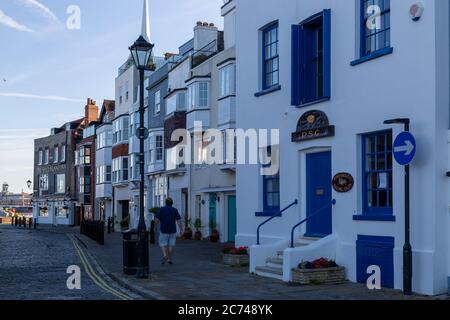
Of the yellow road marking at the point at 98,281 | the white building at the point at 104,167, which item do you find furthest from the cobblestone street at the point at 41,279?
the white building at the point at 104,167

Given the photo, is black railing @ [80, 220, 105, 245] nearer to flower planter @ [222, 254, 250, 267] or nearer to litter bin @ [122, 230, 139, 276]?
flower planter @ [222, 254, 250, 267]

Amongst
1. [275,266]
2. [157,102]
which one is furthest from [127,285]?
[157,102]

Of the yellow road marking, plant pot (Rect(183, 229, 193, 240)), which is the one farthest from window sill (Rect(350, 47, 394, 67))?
plant pot (Rect(183, 229, 193, 240))

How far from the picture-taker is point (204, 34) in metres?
35.1

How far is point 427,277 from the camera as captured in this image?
38.5 ft

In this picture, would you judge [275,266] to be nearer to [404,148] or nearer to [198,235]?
[404,148]

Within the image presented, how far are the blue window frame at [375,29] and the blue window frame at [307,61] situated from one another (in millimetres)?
1616

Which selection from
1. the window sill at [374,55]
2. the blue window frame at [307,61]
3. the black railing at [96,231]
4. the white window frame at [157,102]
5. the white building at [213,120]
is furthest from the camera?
the white window frame at [157,102]

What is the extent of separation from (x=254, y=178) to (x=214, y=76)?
1381 centimetres

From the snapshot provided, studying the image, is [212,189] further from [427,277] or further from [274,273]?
[427,277]

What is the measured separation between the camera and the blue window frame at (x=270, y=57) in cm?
1748

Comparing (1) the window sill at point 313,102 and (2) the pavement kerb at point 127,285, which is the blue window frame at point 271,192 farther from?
(2) the pavement kerb at point 127,285
